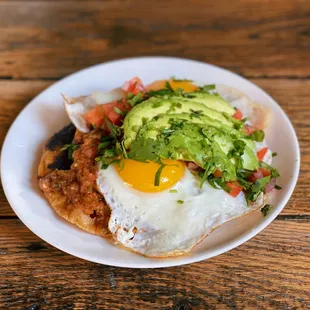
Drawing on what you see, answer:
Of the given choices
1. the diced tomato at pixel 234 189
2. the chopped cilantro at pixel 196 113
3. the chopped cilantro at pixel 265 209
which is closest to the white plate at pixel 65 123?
the chopped cilantro at pixel 265 209

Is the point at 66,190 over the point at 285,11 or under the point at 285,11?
under

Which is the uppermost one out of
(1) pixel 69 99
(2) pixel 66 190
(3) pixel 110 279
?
(1) pixel 69 99

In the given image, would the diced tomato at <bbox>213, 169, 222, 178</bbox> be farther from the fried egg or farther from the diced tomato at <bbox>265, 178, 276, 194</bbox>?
the diced tomato at <bbox>265, 178, 276, 194</bbox>

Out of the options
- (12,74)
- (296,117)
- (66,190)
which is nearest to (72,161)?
(66,190)

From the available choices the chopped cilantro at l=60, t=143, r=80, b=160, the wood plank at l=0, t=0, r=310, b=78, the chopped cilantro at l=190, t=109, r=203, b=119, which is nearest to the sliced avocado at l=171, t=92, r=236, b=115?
the chopped cilantro at l=190, t=109, r=203, b=119

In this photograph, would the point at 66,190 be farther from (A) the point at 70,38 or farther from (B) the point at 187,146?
(A) the point at 70,38

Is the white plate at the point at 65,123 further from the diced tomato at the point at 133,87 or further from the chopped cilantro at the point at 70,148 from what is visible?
the diced tomato at the point at 133,87

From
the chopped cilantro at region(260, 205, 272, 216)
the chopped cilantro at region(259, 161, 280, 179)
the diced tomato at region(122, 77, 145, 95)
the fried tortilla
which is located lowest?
the fried tortilla
